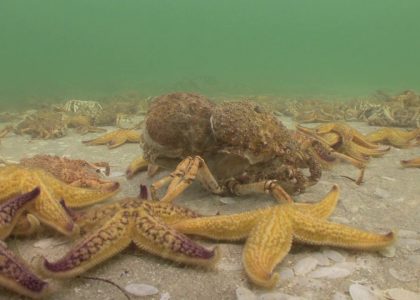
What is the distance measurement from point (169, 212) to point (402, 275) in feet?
6.79

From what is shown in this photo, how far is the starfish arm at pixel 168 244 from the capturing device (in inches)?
Answer: 122

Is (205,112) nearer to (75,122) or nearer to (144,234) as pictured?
(144,234)

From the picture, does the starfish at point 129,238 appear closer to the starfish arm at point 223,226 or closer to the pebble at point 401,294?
the starfish arm at point 223,226

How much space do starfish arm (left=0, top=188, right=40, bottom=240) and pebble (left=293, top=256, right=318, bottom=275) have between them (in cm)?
226

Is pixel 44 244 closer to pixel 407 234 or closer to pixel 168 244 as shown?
pixel 168 244

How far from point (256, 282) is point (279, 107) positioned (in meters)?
13.1

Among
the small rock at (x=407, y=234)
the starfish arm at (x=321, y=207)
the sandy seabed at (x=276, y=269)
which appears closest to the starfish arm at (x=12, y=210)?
the sandy seabed at (x=276, y=269)

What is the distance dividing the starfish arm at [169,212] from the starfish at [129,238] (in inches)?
1.7

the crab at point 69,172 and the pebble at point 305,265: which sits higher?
the pebble at point 305,265

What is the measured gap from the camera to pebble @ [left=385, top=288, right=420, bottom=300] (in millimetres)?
2996

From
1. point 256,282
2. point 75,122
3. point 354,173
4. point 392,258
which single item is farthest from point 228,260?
point 75,122

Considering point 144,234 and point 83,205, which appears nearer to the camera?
point 144,234

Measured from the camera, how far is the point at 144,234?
126 inches

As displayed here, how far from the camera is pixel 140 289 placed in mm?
3025
